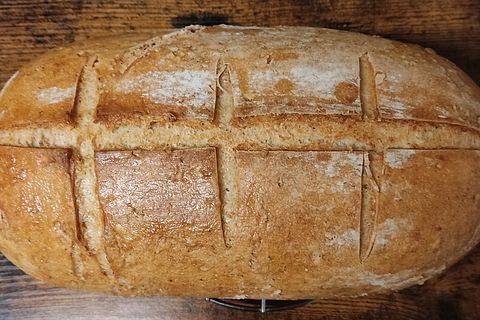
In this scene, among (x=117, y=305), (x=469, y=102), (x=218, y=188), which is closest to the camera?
(x=218, y=188)

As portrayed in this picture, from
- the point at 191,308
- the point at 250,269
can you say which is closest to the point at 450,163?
the point at 250,269

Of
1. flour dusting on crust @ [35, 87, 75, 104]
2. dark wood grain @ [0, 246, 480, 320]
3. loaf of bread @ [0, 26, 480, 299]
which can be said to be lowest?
dark wood grain @ [0, 246, 480, 320]

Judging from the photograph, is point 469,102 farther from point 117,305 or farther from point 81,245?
point 117,305

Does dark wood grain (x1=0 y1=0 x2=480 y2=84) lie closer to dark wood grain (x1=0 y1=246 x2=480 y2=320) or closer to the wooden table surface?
the wooden table surface

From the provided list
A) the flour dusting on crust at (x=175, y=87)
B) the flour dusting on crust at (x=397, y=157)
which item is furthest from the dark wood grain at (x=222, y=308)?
the flour dusting on crust at (x=175, y=87)

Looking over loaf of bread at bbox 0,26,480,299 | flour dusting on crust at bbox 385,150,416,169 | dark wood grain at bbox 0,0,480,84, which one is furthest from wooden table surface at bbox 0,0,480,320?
flour dusting on crust at bbox 385,150,416,169

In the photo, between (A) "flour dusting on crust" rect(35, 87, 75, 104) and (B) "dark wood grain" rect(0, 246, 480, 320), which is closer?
(A) "flour dusting on crust" rect(35, 87, 75, 104)

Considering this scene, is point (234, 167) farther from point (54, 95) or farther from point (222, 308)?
point (222, 308)

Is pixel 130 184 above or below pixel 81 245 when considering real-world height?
above
